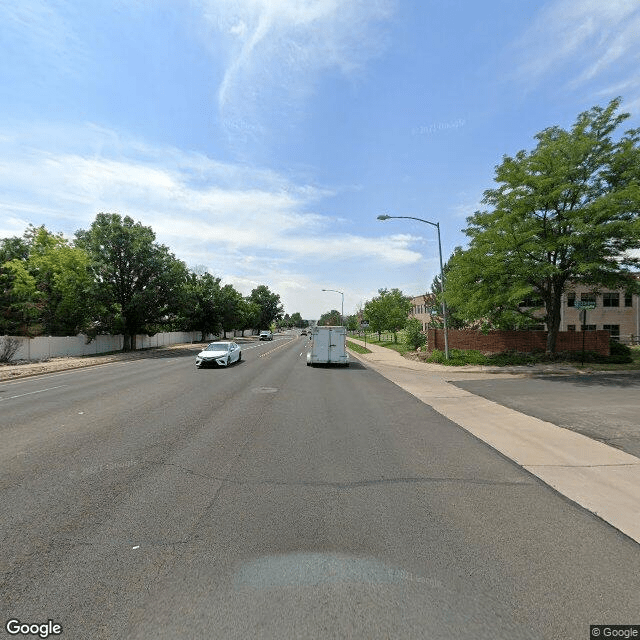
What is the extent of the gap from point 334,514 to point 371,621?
Result: 162cm

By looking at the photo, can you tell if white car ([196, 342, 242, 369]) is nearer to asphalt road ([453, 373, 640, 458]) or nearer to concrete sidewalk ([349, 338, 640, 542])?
asphalt road ([453, 373, 640, 458])

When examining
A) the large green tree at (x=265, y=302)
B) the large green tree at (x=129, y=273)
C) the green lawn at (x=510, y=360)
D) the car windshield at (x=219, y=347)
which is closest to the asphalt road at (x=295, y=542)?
the car windshield at (x=219, y=347)

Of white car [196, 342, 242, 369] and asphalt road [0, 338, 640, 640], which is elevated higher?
white car [196, 342, 242, 369]

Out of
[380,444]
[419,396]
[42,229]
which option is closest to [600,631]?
[380,444]

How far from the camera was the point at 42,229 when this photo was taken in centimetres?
3859

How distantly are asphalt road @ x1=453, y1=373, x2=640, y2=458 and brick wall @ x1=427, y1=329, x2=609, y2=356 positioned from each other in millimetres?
7518

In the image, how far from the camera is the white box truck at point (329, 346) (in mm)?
22641

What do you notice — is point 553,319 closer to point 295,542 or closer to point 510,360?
point 510,360

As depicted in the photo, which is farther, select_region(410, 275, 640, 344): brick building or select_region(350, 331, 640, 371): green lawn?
select_region(410, 275, 640, 344): brick building

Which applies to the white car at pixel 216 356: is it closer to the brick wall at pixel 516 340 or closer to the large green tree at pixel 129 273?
the brick wall at pixel 516 340

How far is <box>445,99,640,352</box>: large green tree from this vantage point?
18.3 meters

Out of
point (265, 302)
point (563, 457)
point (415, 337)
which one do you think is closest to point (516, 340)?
point (415, 337)

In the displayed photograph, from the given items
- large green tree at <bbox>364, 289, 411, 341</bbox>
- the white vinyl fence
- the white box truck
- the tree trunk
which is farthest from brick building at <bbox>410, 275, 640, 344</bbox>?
the white vinyl fence

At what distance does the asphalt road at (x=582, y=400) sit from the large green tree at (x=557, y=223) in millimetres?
4969
